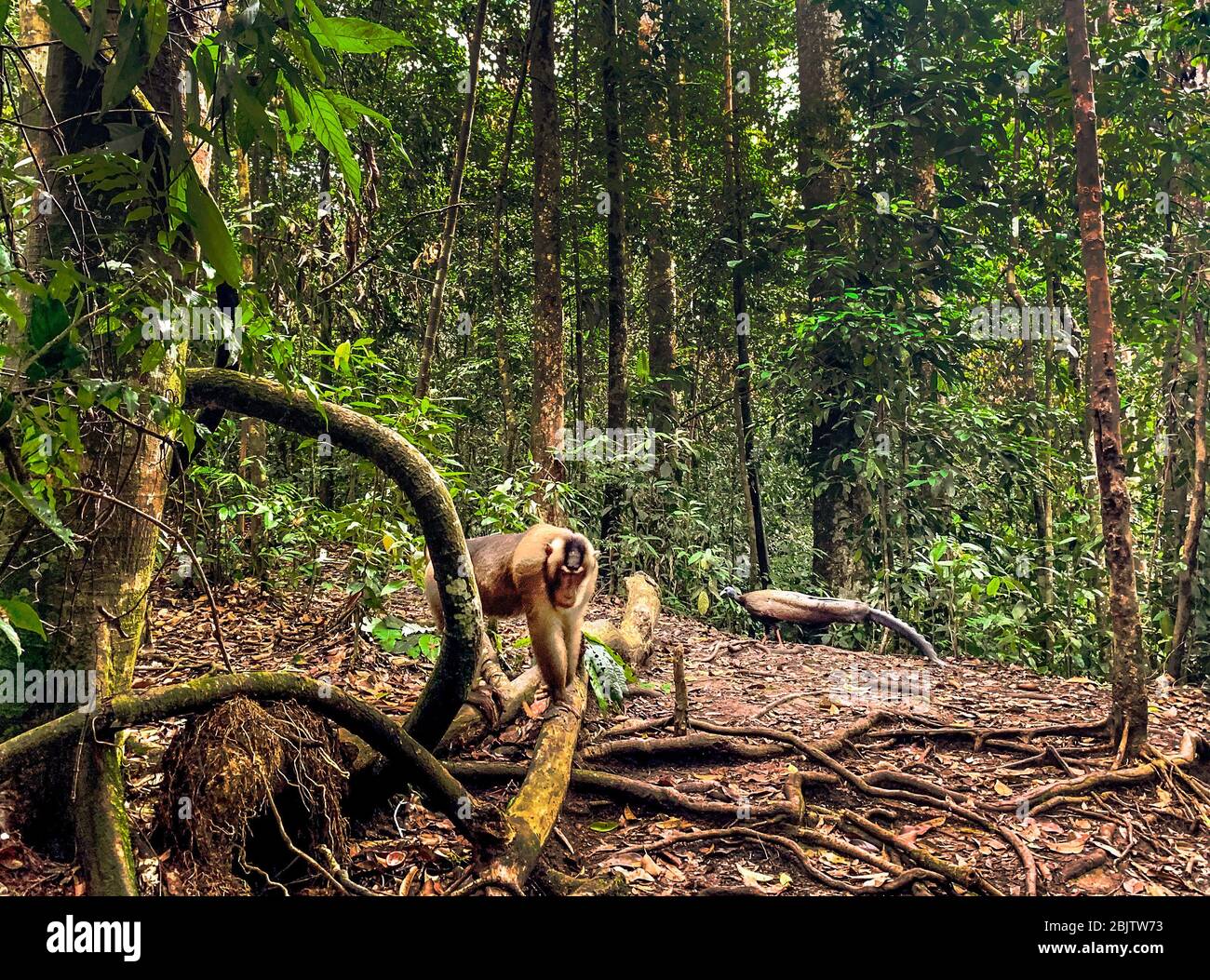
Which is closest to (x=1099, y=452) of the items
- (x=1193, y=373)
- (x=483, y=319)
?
(x=1193, y=373)

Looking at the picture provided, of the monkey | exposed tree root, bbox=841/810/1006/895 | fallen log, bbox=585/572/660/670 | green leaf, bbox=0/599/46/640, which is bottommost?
exposed tree root, bbox=841/810/1006/895

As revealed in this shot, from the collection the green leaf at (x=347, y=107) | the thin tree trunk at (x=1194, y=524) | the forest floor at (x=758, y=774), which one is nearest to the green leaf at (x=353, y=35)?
the green leaf at (x=347, y=107)

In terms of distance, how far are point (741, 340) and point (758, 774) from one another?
6.96 metres

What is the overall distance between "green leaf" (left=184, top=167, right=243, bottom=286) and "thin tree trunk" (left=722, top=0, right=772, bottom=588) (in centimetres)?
884

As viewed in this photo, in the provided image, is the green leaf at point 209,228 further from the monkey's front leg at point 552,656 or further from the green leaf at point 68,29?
the monkey's front leg at point 552,656

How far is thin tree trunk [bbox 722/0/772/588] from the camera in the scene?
10117 mm

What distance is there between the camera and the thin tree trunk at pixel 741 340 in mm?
10117

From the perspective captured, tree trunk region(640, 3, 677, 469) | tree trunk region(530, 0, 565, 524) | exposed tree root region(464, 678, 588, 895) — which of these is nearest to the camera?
exposed tree root region(464, 678, 588, 895)

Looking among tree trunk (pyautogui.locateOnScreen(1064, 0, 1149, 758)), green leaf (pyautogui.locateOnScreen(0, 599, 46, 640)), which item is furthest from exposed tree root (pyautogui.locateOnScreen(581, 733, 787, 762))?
green leaf (pyautogui.locateOnScreen(0, 599, 46, 640))

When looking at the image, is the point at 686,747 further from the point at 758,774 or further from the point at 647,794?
the point at 647,794

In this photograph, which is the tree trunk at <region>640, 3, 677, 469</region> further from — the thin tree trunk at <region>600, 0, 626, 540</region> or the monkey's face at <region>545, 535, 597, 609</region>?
the monkey's face at <region>545, 535, 597, 609</region>

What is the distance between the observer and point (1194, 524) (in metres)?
6.26

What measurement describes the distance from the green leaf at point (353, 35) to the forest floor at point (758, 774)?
2.55 metres

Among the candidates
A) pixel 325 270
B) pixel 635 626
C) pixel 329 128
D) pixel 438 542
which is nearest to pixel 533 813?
pixel 438 542
